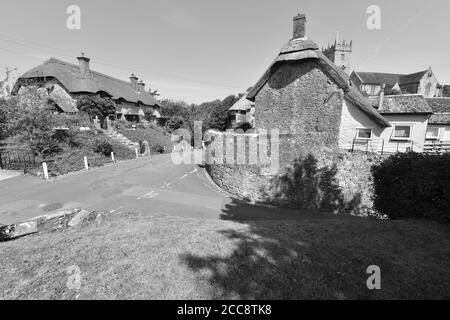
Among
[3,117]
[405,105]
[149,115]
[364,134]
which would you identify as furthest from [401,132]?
[149,115]

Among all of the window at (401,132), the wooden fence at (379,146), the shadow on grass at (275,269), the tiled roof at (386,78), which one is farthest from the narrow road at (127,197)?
the tiled roof at (386,78)

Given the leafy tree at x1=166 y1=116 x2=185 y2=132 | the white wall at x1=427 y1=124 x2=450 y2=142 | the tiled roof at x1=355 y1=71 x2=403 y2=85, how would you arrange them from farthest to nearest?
the tiled roof at x1=355 y1=71 x2=403 y2=85
the leafy tree at x1=166 y1=116 x2=185 y2=132
the white wall at x1=427 y1=124 x2=450 y2=142

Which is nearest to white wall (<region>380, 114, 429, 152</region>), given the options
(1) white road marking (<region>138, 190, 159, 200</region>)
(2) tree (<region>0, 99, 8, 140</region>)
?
(1) white road marking (<region>138, 190, 159, 200</region>)

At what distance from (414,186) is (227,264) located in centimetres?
773

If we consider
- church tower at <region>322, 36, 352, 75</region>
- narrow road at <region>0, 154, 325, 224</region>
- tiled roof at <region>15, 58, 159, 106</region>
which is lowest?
narrow road at <region>0, 154, 325, 224</region>

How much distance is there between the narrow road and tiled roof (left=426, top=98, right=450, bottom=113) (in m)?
20.6

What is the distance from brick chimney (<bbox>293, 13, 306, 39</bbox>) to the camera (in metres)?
13.9

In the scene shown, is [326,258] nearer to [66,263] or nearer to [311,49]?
[66,263]

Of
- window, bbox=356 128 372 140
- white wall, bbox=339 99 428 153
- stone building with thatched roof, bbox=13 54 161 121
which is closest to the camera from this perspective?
white wall, bbox=339 99 428 153

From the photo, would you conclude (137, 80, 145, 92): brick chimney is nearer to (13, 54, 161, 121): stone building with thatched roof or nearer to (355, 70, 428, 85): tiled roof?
(13, 54, 161, 121): stone building with thatched roof

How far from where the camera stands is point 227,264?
13.6 feet
